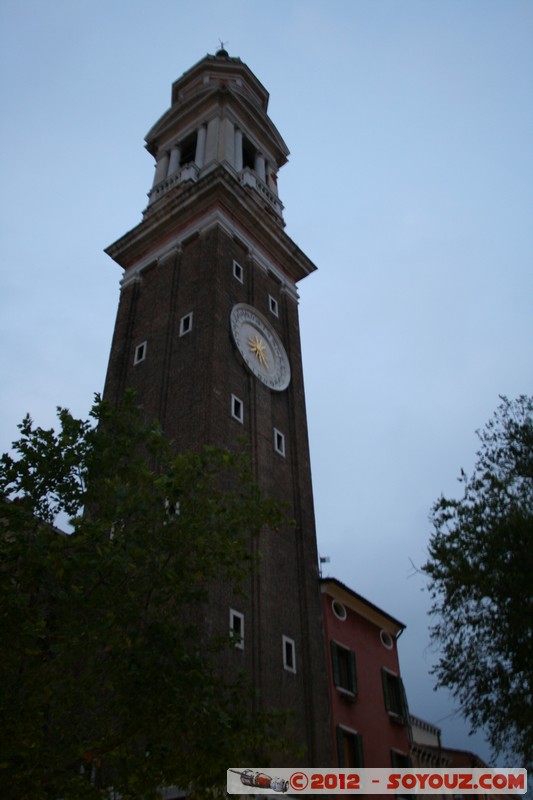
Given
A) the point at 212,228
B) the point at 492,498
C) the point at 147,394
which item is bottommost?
the point at 492,498

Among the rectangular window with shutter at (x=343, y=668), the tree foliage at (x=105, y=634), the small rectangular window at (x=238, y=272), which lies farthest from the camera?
the small rectangular window at (x=238, y=272)

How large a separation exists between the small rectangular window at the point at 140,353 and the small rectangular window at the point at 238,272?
520cm

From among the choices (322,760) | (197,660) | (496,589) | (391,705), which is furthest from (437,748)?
(197,660)

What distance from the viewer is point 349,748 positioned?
25422mm

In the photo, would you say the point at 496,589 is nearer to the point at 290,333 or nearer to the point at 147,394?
the point at 147,394

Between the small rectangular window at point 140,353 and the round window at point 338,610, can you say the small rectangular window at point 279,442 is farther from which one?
the small rectangular window at point 140,353

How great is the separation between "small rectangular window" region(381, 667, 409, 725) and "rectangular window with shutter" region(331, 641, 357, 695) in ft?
7.88

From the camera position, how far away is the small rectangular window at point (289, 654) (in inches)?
947

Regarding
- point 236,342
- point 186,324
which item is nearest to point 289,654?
point 236,342

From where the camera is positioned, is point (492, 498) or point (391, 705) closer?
point (492, 498)

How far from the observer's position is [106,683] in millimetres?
11961

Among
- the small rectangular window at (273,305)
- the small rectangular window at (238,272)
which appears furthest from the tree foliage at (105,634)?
the small rectangular window at (273,305)

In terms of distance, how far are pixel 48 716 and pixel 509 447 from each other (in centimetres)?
1348

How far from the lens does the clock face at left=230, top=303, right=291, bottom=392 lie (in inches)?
1213
